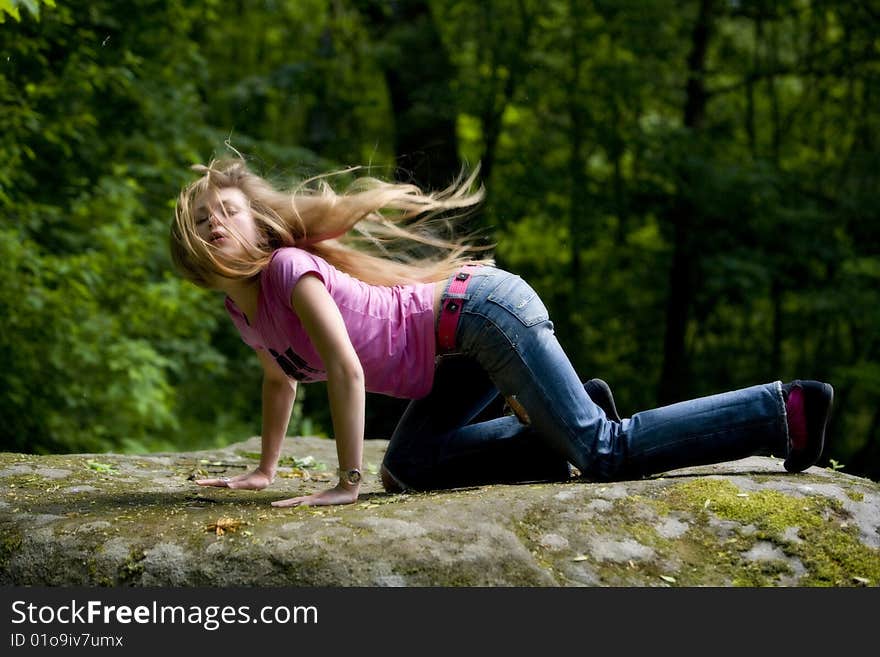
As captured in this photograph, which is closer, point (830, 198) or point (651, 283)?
point (830, 198)

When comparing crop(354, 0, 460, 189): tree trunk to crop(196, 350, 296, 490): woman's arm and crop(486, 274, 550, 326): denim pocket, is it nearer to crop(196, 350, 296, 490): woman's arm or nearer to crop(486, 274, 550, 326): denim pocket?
crop(196, 350, 296, 490): woman's arm

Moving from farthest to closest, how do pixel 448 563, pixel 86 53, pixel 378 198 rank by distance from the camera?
1. pixel 86 53
2. pixel 378 198
3. pixel 448 563

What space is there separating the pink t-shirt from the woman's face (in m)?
0.12

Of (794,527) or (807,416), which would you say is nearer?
(794,527)

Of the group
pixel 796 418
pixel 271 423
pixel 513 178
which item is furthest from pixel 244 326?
pixel 513 178

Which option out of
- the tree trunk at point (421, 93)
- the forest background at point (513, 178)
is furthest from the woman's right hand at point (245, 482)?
the tree trunk at point (421, 93)

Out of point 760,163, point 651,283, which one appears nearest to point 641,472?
point 760,163

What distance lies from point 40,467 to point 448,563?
200 centimetres

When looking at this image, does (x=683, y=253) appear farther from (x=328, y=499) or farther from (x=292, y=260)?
(x=328, y=499)

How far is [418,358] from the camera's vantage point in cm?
333

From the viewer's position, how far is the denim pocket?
3.21m

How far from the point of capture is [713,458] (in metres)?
3.07

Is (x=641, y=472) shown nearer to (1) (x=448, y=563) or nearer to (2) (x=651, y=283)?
(1) (x=448, y=563)

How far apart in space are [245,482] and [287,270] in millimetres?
976
